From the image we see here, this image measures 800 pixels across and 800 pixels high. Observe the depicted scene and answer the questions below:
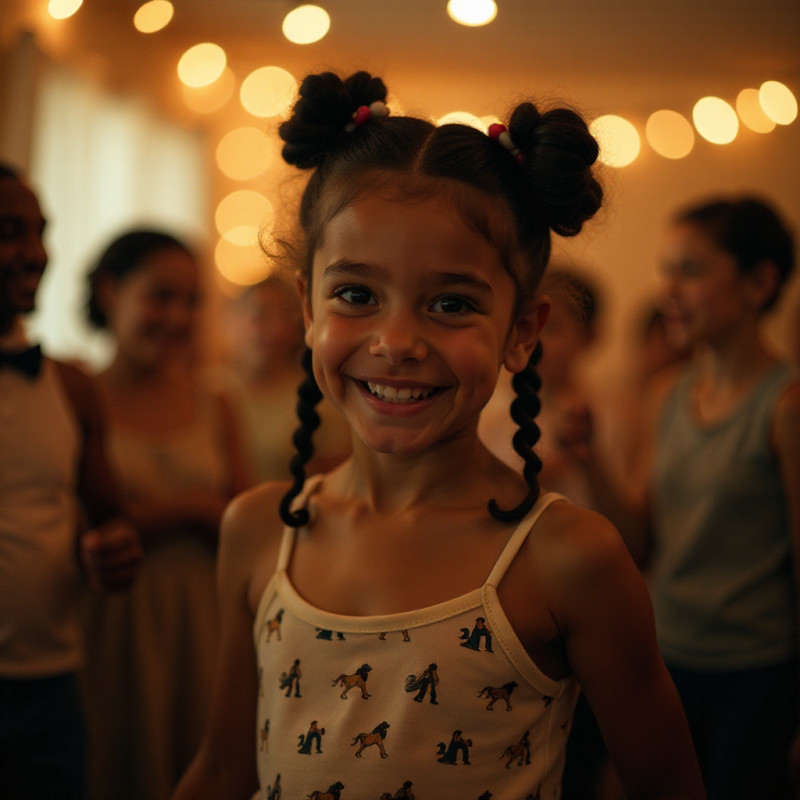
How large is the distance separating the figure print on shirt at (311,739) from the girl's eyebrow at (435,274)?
1.61 feet

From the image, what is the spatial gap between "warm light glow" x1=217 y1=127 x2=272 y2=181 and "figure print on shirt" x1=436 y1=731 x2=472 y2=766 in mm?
3477

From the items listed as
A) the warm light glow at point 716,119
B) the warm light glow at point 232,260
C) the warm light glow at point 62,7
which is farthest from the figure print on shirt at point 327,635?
the warm light glow at point 232,260

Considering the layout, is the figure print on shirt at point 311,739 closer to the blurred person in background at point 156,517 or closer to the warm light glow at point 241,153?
the blurred person in background at point 156,517

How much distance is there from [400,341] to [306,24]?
2.94 feet

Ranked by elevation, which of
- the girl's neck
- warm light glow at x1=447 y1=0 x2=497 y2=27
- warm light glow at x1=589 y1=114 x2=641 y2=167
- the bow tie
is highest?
warm light glow at x1=589 y1=114 x2=641 y2=167

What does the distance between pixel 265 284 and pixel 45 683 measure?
144cm

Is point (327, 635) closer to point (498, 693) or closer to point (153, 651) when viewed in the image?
point (498, 693)

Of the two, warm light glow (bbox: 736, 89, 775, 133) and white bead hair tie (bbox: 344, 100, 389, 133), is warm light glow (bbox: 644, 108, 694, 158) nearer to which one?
warm light glow (bbox: 736, 89, 775, 133)

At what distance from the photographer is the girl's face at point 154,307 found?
1.91 metres

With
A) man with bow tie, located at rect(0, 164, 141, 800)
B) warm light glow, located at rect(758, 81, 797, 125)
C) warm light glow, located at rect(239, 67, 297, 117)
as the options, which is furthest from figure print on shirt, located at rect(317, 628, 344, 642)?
warm light glow, located at rect(239, 67, 297, 117)

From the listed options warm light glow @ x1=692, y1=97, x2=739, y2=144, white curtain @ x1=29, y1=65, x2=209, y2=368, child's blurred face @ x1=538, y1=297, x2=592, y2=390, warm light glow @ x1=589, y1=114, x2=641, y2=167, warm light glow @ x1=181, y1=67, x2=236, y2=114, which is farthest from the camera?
warm light glow @ x1=181, y1=67, x2=236, y2=114

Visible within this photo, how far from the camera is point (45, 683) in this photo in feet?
3.95

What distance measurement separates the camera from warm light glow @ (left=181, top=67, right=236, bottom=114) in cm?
331

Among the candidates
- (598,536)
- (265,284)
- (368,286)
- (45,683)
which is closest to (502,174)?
(368,286)
